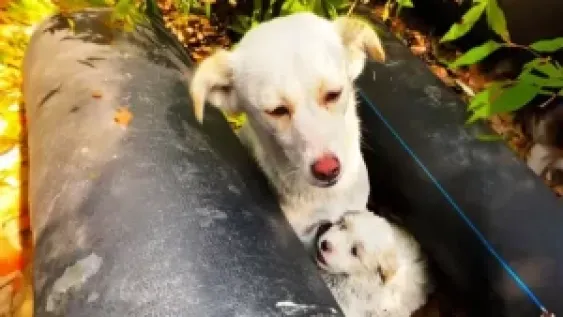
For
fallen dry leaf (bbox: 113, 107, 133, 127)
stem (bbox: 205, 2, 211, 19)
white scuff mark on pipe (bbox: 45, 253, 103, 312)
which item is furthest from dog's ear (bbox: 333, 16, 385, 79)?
stem (bbox: 205, 2, 211, 19)

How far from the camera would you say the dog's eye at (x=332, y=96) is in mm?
1057

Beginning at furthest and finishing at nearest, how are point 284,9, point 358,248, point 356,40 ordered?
point 284,9 < point 358,248 < point 356,40

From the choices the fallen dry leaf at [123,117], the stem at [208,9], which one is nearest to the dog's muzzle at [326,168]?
the fallen dry leaf at [123,117]

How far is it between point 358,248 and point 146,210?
490 mm

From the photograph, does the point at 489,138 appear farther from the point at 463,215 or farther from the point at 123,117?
the point at 123,117

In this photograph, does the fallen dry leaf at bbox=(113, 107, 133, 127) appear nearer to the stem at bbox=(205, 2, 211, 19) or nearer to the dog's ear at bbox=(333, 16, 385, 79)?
the dog's ear at bbox=(333, 16, 385, 79)

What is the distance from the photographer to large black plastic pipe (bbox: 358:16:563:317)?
1012 millimetres

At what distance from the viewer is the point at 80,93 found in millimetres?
1157

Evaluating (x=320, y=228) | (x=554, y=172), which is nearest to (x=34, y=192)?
(x=320, y=228)

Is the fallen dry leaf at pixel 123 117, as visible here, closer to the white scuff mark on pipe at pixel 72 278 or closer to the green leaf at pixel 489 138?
the white scuff mark on pipe at pixel 72 278

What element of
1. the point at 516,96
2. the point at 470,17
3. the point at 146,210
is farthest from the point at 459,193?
the point at 146,210

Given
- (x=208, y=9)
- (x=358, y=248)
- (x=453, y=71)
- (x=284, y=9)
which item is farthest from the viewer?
(x=208, y=9)

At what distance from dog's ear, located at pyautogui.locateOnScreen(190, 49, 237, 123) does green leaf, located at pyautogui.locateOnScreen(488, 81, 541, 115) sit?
469 mm

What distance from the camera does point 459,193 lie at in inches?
44.4
